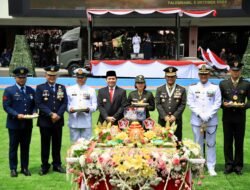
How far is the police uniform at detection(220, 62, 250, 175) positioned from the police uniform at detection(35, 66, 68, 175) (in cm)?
261

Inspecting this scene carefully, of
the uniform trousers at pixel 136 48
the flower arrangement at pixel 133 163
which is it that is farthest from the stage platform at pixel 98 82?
the flower arrangement at pixel 133 163

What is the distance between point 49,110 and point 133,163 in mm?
3102

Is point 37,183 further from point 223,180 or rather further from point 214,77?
point 214,77

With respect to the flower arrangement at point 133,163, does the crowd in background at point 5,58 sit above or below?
below

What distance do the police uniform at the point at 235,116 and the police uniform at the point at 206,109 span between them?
7.0 inches

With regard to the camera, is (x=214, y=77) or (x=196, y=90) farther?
(x=214, y=77)

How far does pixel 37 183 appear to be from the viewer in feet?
23.7

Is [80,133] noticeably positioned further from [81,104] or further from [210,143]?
[210,143]

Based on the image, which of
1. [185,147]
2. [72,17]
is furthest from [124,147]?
[72,17]

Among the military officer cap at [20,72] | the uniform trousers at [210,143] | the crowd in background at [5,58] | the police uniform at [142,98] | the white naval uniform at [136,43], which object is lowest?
the crowd in background at [5,58]

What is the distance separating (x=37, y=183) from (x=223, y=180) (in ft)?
9.42

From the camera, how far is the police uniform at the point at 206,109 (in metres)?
7.50

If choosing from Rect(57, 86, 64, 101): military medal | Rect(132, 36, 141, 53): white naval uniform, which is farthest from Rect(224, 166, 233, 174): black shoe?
Rect(132, 36, 141, 53): white naval uniform

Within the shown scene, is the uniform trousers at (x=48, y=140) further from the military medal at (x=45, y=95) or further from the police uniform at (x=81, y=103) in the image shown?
the military medal at (x=45, y=95)
